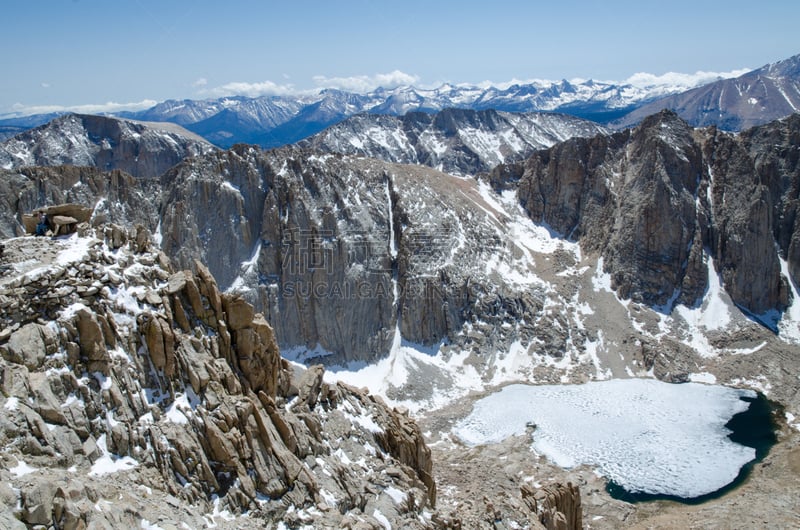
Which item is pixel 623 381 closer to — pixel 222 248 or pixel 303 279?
pixel 303 279

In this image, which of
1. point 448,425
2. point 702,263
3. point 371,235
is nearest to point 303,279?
point 371,235

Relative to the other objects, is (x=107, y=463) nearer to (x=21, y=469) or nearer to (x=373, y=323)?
(x=21, y=469)

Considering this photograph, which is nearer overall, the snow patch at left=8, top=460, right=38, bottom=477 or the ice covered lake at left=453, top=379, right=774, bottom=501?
the snow patch at left=8, top=460, right=38, bottom=477

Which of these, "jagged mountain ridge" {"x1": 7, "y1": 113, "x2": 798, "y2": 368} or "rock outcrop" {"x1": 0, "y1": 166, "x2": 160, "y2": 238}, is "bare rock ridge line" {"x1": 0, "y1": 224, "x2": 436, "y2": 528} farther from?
"rock outcrop" {"x1": 0, "y1": 166, "x2": 160, "y2": 238}

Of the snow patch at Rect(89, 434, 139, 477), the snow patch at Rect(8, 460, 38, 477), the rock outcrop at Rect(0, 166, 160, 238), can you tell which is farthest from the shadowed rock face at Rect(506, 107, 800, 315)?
the snow patch at Rect(8, 460, 38, 477)

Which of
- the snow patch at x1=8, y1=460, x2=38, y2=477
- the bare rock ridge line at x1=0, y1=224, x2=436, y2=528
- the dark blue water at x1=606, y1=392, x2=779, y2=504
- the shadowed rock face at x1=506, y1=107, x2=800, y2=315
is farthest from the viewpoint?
the shadowed rock face at x1=506, y1=107, x2=800, y2=315

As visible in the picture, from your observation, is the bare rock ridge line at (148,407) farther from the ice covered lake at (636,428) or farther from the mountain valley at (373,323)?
the ice covered lake at (636,428)
